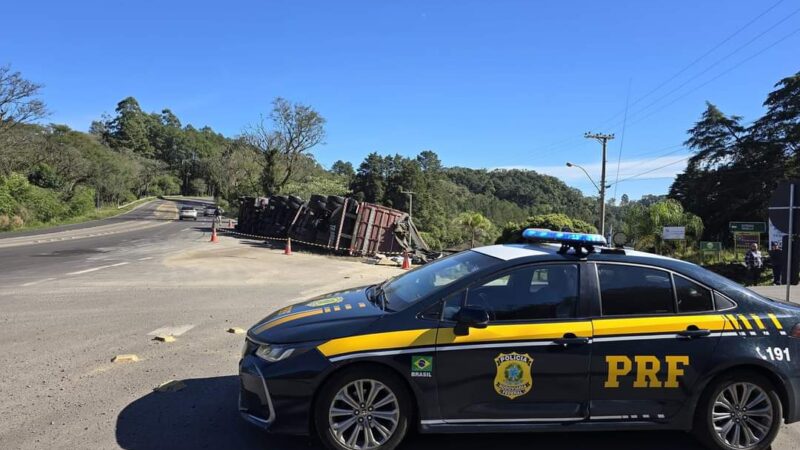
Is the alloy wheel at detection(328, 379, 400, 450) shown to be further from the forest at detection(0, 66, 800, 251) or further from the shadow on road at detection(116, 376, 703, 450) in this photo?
the forest at detection(0, 66, 800, 251)

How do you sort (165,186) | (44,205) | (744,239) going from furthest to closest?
(165,186)
(744,239)
(44,205)

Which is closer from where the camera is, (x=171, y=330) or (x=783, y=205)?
(x=171, y=330)

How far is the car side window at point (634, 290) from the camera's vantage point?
4.05 metres

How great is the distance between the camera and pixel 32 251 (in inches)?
790

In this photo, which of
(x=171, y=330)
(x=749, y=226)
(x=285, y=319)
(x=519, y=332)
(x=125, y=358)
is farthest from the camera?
(x=749, y=226)

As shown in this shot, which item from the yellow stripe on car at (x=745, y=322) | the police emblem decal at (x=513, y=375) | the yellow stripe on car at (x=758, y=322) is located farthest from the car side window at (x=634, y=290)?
the police emblem decal at (x=513, y=375)

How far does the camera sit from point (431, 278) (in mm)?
4574

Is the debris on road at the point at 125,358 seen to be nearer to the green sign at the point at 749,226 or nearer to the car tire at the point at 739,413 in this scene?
the car tire at the point at 739,413

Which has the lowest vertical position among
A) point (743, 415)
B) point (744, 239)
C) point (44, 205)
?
point (744, 239)

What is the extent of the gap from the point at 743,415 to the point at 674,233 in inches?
1767

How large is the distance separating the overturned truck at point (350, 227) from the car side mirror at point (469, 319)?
19241 mm

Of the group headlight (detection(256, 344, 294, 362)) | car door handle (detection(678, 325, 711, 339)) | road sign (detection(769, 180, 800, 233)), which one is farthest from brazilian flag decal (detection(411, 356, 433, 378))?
road sign (detection(769, 180, 800, 233))

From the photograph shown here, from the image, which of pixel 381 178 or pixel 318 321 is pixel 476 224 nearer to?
pixel 381 178

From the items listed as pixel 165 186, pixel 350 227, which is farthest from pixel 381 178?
pixel 350 227
